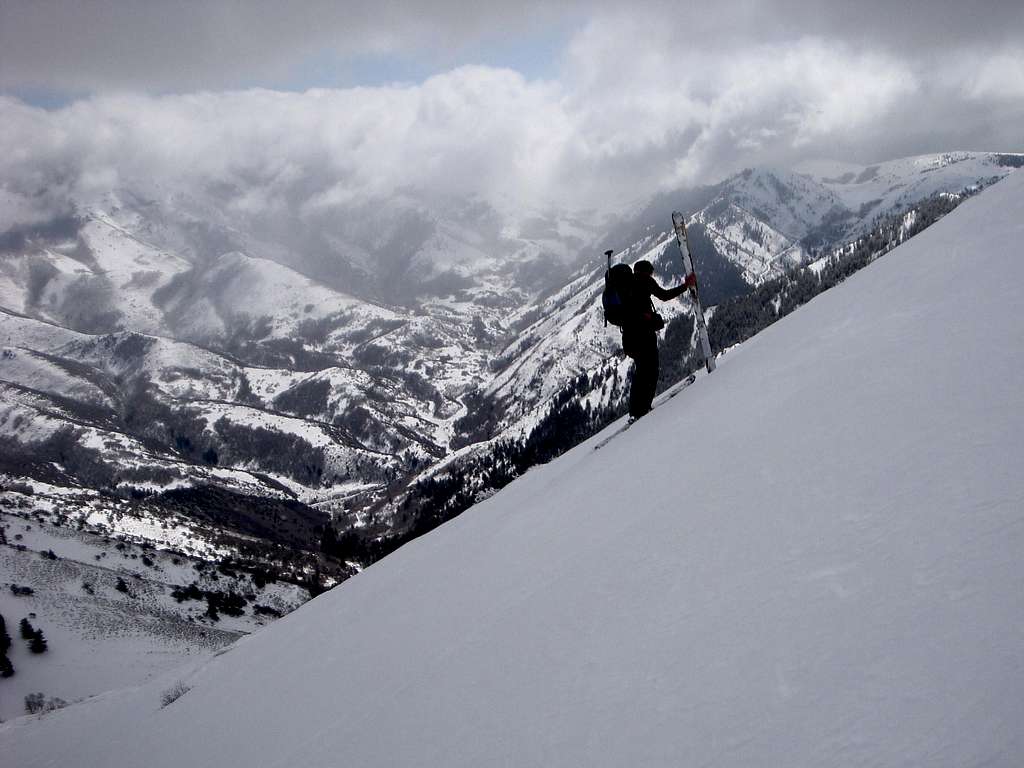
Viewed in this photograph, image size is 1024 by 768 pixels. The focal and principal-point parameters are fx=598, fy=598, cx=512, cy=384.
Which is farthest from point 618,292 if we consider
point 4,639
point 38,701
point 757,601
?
point 4,639

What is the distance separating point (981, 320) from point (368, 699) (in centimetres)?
637

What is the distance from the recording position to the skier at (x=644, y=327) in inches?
447

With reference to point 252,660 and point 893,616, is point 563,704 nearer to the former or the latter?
point 893,616

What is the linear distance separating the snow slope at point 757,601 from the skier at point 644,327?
128 inches

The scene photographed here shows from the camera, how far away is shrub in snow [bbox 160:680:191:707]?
11446 millimetres

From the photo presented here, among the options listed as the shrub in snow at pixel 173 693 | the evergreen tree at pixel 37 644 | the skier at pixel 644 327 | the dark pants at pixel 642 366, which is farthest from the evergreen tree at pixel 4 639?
the skier at pixel 644 327

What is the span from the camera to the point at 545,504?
26.9 feet

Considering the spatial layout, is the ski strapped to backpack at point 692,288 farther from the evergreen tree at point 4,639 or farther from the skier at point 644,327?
the evergreen tree at point 4,639

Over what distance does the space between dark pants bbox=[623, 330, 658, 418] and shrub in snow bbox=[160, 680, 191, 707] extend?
1047 centimetres

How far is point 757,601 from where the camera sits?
3.21 meters

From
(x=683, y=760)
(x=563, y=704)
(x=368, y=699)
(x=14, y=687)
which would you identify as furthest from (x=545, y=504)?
(x=14, y=687)

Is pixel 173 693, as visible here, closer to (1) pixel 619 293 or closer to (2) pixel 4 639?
(1) pixel 619 293

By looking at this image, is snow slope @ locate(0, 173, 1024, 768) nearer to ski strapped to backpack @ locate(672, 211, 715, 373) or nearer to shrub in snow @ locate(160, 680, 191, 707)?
shrub in snow @ locate(160, 680, 191, 707)

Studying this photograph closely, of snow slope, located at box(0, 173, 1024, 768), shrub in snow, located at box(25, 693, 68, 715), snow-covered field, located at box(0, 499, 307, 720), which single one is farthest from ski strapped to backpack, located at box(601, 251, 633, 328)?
snow-covered field, located at box(0, 499, 307, 720)
